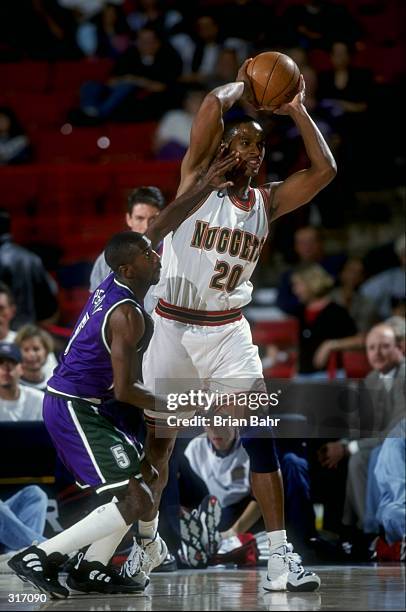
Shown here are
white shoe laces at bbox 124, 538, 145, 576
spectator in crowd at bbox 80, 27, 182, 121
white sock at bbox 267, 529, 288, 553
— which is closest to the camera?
white sock at bbox 267, 529, 288, 553

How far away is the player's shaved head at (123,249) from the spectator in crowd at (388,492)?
2.90m

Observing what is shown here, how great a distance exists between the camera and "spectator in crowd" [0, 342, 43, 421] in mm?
7629

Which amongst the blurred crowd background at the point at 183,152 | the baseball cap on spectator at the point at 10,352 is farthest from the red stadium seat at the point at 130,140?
the baseball cap on spectator at the point at 10,352

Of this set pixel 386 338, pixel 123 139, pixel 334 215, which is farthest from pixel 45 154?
pixel 386 338

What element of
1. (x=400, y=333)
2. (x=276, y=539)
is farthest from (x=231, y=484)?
(x=276, y=539)

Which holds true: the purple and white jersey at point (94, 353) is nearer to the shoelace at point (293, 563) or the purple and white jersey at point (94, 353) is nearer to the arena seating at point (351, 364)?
the shoelace at point (293, 563)

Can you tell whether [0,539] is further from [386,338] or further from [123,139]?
[123,139]

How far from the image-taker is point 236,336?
585cm

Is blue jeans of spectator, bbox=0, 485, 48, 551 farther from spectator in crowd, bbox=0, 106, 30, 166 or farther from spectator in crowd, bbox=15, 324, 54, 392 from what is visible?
spectator in crowd, bbox=0, 106, 30, 166

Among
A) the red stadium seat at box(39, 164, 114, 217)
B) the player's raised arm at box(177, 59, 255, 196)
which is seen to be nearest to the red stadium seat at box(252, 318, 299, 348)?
the red stadium seat at box(39, 164, 114, 217)

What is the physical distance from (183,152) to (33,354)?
15.5 ft

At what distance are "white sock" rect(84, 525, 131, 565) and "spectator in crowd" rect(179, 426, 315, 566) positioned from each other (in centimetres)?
176

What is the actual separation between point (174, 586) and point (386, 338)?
3062 millimetres

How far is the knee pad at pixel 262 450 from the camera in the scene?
5.66 m
